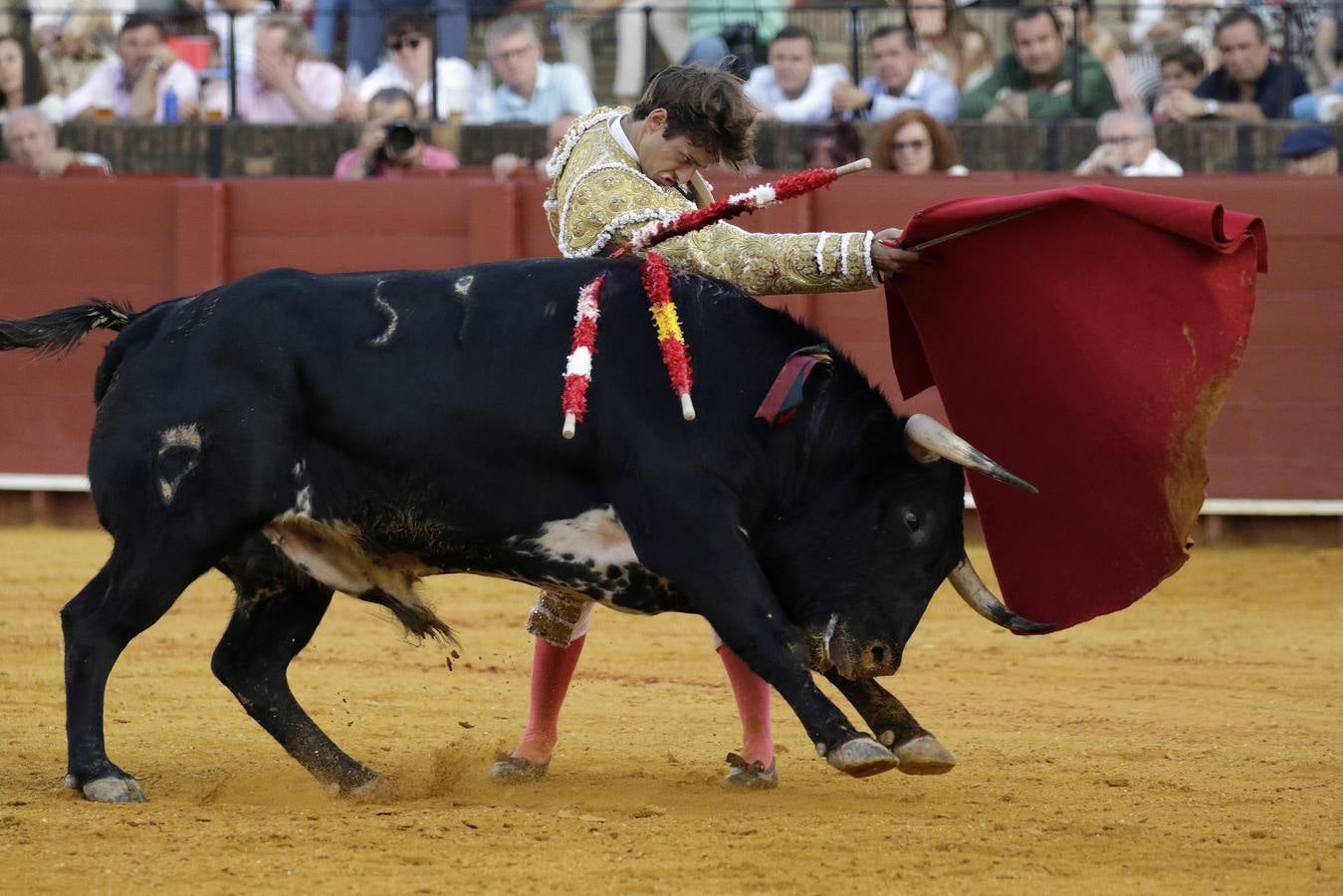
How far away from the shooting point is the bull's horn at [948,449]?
3.54m

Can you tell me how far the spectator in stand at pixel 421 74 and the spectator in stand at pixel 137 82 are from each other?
100 cm

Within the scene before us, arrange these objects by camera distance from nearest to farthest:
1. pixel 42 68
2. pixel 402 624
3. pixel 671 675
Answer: pixel 402 624 < pixel 671 675 < pixel 42 68

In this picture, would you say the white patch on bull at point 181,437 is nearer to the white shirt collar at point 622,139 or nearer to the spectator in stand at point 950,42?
the white shirt collar at point 622,139

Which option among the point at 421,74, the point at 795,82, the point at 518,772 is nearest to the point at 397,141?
the point at 421,74

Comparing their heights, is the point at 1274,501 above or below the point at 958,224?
below

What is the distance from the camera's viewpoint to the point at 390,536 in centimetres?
378

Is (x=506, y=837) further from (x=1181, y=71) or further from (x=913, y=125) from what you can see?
(x=1181, y=71)

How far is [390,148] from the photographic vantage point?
8.76m

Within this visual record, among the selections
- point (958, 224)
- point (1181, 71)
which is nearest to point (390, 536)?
point (958, 224)

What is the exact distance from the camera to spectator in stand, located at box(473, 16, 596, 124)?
31.0 ft

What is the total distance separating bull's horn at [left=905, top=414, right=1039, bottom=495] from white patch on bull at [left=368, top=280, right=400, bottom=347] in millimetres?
1015

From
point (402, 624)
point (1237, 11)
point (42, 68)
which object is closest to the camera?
point (402, 624)

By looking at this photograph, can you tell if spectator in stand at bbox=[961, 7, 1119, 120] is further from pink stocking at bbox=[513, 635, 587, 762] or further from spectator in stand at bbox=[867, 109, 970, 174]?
pink stocking at bbox=[513, 635, 587, 762]

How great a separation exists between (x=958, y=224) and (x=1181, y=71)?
5.62m
